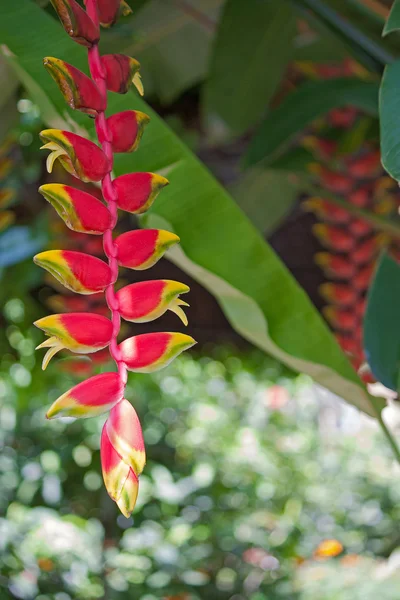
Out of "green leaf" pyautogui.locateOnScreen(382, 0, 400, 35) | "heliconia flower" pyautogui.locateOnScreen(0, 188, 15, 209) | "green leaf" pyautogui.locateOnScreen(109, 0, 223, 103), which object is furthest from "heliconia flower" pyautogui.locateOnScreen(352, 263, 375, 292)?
"green leaf" pyautogui.locateOnScreen(382, 0, 400, 35)

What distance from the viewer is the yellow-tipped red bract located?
0.63 ft

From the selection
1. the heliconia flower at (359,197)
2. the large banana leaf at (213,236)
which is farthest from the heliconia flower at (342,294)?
the large banana leaf at (213,236)

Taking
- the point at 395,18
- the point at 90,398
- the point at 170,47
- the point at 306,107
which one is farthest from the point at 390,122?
the point at 170,47

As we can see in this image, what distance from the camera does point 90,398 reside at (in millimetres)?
193

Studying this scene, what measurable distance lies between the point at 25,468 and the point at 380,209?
73cm

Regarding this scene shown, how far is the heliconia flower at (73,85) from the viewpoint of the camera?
21 cm

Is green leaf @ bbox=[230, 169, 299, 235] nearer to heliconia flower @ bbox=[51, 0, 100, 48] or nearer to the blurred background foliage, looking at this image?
the blurred background foliage

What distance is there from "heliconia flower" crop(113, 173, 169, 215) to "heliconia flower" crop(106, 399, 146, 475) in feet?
0.23

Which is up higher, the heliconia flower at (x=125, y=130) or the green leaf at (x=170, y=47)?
the heliconia flower at (x=125, y=130)

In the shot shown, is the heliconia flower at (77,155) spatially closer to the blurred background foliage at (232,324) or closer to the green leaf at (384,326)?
the blurred background foliage at (232,324)

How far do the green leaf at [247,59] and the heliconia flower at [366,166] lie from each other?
A: 5.3 inches

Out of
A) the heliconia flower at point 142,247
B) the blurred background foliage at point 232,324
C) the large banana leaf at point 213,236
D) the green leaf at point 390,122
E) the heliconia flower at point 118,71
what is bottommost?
the blurred background foliage at point 232,324

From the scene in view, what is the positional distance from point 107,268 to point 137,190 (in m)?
0.03

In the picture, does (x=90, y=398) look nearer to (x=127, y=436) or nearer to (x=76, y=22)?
(x=127, y=436)
